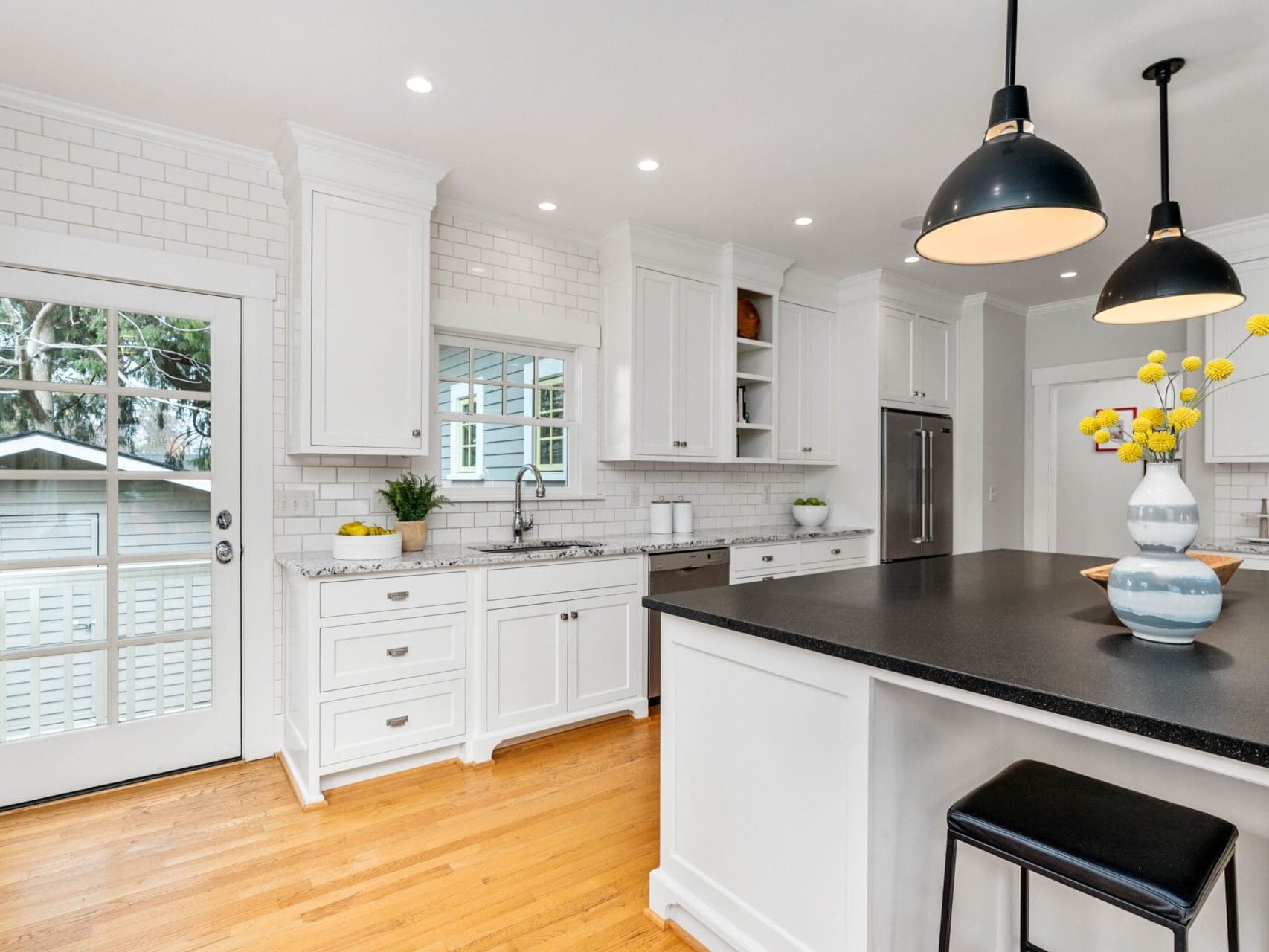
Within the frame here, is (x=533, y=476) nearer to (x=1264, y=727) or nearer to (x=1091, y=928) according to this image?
(x=1091, y=928)

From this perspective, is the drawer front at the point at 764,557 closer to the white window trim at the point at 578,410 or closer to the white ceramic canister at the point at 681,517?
the white ceramic canister at the point at 681,517

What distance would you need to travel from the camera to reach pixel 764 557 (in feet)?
13.6

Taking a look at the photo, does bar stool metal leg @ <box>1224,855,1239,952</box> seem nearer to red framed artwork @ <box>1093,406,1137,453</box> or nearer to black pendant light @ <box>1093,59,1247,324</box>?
black pendant light @ <box>1093,59,1247,324</box>

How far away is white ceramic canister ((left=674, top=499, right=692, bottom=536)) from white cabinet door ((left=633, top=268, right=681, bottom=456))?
1.21ft

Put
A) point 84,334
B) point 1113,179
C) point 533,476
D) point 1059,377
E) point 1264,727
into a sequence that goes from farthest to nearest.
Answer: point 1059,377, point 533,476, point 1113,179, point 84,334, point 1264,727

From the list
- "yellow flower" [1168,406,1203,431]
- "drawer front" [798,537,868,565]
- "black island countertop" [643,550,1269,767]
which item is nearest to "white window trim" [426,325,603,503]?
"drawer front" [798,537,868,565]

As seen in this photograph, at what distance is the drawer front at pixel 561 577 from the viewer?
3137mm

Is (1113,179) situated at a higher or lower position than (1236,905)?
higher

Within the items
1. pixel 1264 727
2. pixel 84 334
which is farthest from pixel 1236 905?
pixel 84 334

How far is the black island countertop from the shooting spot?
3.39 feet

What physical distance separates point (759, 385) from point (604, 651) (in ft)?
6.96

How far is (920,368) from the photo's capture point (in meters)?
5.10

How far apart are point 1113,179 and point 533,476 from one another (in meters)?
3.12

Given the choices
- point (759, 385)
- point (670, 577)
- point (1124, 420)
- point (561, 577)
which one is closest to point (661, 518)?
point (670, 577)
